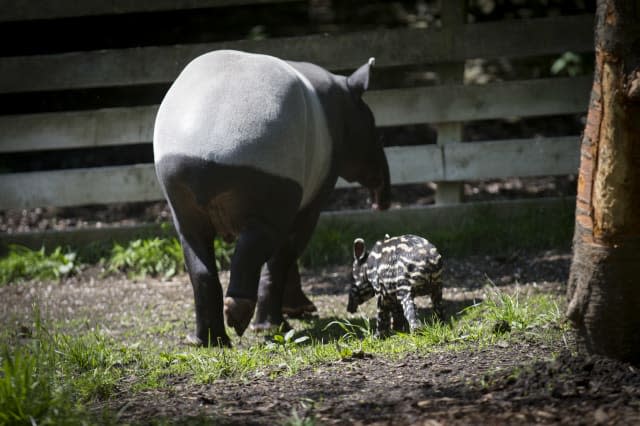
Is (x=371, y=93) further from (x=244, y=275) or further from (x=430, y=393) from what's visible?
(x=430, y=393)

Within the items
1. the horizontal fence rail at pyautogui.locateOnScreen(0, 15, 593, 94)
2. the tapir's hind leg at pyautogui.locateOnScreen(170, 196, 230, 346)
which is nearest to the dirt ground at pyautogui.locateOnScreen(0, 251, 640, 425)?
the tapir's hind leg at pyautogui.locateOnScreen(170, 196, 230, 346)

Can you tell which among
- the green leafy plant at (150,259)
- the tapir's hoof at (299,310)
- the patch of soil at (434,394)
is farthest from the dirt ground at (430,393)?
the green leafy plant at (150,259)

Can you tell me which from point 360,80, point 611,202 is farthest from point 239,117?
point 611,202

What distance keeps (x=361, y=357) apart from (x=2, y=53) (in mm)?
6700

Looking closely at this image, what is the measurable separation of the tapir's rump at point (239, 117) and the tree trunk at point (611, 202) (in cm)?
185

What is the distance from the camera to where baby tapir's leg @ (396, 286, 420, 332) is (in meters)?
5.01

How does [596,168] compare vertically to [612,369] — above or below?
above

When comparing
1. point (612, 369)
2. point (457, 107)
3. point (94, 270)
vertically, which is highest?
point (457, 107)

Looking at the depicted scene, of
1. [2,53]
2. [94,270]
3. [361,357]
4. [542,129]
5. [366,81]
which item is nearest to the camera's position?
[361,357]

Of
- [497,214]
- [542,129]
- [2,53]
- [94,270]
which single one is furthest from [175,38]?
[542,129]

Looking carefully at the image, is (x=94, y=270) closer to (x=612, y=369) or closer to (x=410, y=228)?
(x=410, y=228)

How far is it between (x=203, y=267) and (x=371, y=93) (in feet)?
12.0

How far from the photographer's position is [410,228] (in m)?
8.45

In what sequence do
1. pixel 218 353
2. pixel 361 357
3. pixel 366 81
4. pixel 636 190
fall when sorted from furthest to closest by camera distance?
1. pixel 366 81
2. pixel 218 353
3. pixel 361 357
4. pixel 636 190
